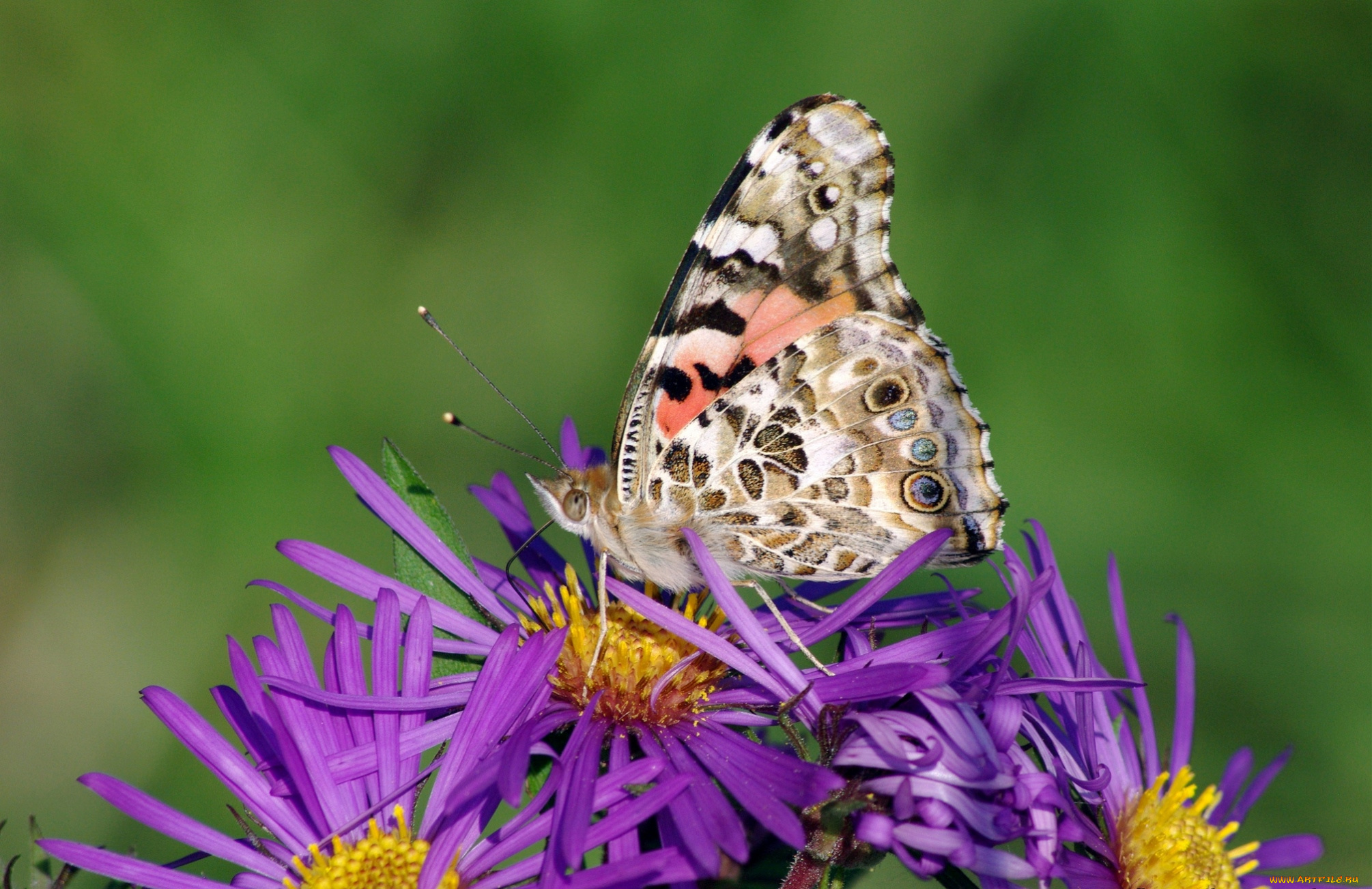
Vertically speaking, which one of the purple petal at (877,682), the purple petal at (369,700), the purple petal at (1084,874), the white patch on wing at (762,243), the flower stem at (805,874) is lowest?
the purple petal at (1084,874)

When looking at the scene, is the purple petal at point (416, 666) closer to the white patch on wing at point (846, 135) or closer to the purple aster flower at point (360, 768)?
the purple aster flower at point (360, 768)

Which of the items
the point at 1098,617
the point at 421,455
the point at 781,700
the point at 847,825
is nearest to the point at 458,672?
the point at 781,700

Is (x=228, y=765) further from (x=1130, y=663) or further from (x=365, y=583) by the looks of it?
(x=1130, y=663)

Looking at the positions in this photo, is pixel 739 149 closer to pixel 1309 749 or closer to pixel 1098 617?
pixel 1098 617

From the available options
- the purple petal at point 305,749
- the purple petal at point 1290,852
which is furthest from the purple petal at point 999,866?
the purple petal at point 1290,852

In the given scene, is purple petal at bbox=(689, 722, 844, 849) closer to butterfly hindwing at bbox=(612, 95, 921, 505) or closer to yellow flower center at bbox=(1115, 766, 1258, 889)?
butterfly hindwing at bbox=(612, 95, 921, 505)

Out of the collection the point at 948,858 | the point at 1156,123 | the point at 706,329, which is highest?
A: the point at 1156,123

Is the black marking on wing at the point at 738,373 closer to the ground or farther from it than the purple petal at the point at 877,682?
farther from it
